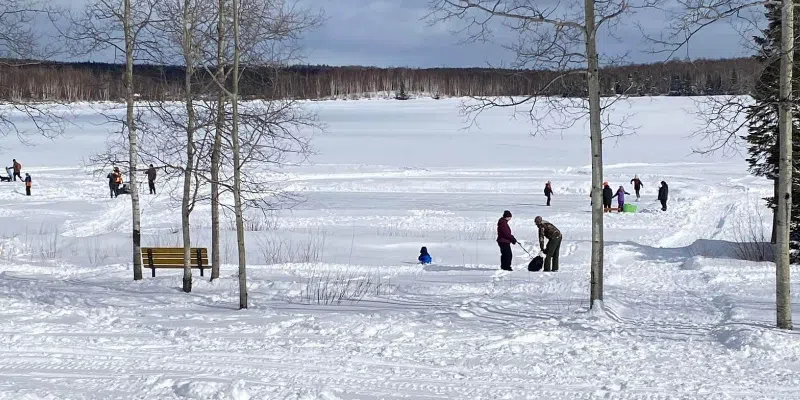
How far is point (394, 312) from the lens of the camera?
1038 centimetres

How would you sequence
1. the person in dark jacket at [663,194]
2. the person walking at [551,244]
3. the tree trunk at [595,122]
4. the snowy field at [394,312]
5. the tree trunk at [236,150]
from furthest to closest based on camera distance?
the person in dark jacket at [663,194]
the person walking at [551,244]
the tree trunk at [236,150]
the tree trunk at [595,122]
the snowy field at [394,312]

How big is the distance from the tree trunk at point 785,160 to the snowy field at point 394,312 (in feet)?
1.41

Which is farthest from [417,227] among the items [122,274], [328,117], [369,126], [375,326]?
[328,117]

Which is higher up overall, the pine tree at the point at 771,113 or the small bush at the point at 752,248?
the pine tree at the point at 771,113

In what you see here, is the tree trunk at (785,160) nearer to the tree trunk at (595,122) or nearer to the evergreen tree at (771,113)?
the evergreen tree at (771,113)

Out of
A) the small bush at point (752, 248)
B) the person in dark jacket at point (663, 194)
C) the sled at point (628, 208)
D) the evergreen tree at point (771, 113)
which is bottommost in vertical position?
the small bush at point (752, 248)

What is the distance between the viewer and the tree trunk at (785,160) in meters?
8.49

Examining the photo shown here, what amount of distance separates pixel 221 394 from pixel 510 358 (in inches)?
114

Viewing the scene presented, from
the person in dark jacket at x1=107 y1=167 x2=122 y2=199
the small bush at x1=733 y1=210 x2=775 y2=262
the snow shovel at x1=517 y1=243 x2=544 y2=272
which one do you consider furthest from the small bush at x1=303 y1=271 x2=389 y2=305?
the person in dark jacket at x1=107 y1=167 x2=122 y2=199

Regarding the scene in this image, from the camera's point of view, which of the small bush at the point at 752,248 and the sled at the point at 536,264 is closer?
the sled at the point at 536,264

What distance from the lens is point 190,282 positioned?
13484 millimetres

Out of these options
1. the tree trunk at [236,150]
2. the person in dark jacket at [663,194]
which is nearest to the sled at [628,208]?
the person in dark jacket at [663,194]

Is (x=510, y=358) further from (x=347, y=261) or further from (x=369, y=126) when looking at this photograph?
(x=369, y=126)

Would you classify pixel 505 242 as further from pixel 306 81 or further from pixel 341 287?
pixel 306 81
